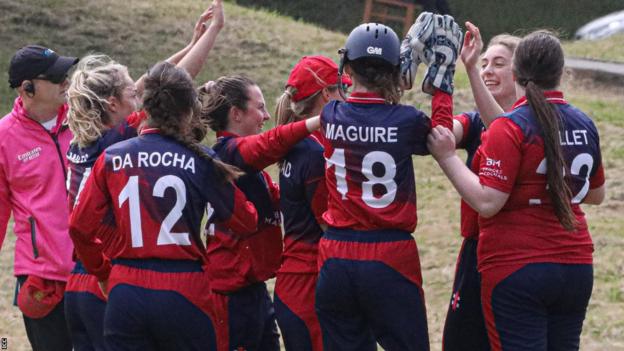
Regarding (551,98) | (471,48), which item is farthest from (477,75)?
(551,98)

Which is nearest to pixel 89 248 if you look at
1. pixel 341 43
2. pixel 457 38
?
pixel 457 38

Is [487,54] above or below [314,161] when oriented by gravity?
above

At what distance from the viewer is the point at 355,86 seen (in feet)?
16.1

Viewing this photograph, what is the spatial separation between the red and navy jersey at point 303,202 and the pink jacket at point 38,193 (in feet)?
3.90

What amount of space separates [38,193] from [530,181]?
2526mm

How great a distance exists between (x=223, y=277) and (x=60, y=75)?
4.55ft

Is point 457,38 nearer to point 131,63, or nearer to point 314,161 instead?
point 314,161

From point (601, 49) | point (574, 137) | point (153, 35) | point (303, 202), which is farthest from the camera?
point (601, 49)

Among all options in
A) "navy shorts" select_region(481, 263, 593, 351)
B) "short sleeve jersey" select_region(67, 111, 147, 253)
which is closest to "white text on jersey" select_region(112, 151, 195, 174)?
"short sleeve jersey" select_region(67, 111, 147, 253)

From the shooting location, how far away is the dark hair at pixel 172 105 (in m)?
4.78

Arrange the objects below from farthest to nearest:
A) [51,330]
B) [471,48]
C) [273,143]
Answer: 1. [51,330]
2. [273,143]
3. [471,48]

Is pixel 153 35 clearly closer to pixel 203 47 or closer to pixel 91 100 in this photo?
Result: pixel 203 47

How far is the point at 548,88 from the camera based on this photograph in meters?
4.82

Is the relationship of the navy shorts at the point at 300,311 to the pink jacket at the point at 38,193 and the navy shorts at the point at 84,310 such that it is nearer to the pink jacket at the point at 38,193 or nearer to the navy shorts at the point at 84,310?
the navy shorts at the point at 84,310
